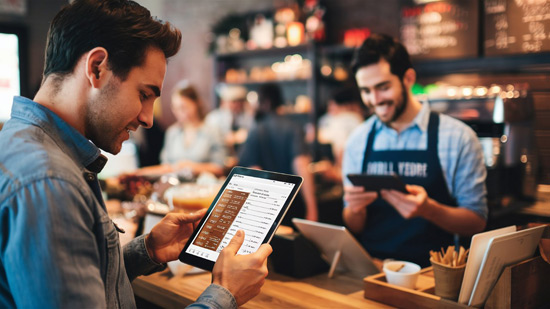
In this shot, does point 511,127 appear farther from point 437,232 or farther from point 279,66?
point 279,66

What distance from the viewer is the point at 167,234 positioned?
1535mm

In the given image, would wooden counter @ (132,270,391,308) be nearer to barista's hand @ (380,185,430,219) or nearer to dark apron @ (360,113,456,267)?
barista's hand @ (380,185,430,219)

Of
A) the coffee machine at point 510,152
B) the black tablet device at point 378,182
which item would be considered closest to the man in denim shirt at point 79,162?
the black tablet device at point 378,182

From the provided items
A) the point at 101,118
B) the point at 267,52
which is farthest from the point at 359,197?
the point at 267,52

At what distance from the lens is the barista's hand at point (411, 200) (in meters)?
1.97

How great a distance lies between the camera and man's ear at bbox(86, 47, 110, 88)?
1.09 metres

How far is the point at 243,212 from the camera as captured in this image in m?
1.39

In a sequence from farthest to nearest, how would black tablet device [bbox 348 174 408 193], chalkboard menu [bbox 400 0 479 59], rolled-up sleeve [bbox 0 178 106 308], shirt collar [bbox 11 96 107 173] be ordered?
chalkboard menu [bbox 400 0 479 59], black tablet device [bbox 348 174 408 193], shirt collar [bbox 11 96 107 173], rolled-up sleeve [bbox 0 178 106 308]

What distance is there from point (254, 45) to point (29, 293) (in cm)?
605

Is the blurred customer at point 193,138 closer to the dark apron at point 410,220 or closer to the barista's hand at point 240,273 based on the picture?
the dark apron at point 410,220

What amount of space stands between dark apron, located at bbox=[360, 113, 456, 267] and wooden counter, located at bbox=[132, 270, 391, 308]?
602mm

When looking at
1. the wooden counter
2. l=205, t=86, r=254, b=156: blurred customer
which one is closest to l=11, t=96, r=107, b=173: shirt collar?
the wooden counter

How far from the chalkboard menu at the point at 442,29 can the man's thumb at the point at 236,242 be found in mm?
3896

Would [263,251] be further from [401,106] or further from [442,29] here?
[442,29]
